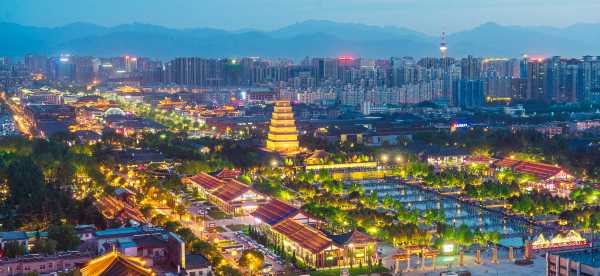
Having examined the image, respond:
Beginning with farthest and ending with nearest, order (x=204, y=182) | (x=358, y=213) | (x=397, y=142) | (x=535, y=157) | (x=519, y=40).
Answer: (x=519, y=40), (x=397, y=142), (x=535, y=157), (x=204, y=182), (x=358, y=213)

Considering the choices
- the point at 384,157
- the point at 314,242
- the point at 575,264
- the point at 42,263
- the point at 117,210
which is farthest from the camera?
the point at 384,157

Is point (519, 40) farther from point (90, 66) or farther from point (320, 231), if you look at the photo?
point (320, 231)

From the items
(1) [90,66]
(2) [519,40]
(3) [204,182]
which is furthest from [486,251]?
(2) [519,40]

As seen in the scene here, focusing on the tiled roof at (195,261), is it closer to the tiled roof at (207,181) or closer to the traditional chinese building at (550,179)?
the tiled roof at (207,181)

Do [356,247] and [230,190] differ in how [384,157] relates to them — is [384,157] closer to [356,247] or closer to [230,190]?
[230,190]

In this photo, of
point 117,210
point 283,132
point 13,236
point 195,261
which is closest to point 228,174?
point 117,210

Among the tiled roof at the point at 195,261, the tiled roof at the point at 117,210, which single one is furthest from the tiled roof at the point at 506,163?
the tiled roof at the point at 195,261
